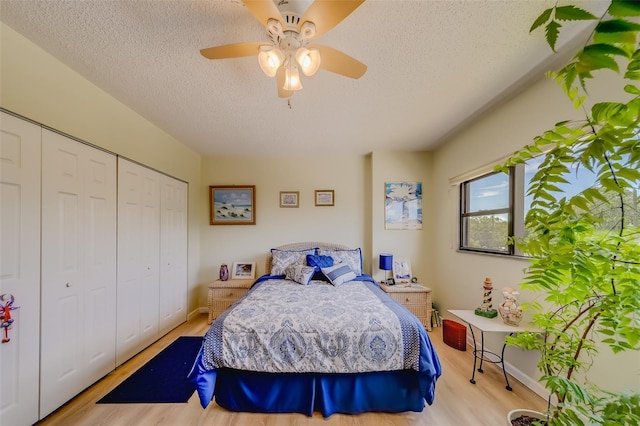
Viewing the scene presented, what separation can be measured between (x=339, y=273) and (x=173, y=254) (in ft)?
7.17

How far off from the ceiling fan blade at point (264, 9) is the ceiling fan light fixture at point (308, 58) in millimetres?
163

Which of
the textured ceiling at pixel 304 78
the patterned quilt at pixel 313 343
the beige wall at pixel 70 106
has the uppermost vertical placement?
the textured ceiling at pixel 304 78

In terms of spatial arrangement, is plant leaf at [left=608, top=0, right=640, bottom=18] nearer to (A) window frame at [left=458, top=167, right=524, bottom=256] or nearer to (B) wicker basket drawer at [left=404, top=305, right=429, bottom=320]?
(A) window frame at [left=458, top=167, right=524, bottom=256]

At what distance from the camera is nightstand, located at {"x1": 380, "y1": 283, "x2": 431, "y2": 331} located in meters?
3.06

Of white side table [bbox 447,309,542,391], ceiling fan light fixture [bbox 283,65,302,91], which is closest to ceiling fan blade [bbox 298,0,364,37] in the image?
ceiling fan light fixture [bbox 283,65,302,91]

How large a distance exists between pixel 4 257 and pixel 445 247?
4083 mm

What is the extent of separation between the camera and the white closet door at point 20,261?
1.42 metres

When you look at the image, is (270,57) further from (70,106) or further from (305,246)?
(305,246)

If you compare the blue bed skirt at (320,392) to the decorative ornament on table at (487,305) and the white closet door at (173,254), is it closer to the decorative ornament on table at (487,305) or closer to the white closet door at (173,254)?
the decorative ornament on table at (487,305)

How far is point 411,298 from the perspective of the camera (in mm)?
3066

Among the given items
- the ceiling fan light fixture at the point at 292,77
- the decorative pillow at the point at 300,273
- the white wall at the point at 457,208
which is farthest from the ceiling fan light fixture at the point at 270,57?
the decorative pillow at the point at 300,273

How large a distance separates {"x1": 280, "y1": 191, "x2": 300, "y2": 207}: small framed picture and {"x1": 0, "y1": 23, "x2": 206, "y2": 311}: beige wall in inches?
60.7

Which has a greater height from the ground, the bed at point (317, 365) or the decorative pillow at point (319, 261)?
the decorative pillow at point (319, 261)

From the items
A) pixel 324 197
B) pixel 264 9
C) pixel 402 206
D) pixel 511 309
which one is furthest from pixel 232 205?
pixel 511 309
